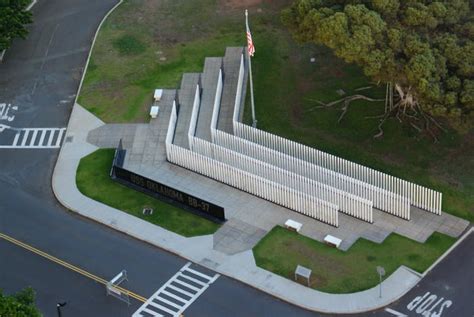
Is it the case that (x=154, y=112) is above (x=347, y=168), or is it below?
above

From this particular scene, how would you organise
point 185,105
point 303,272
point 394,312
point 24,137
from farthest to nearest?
1. point 185,105
2. point 24,137
3. point 303,272
4. point 394,312

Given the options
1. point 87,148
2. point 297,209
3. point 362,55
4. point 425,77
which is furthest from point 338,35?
point 87,148

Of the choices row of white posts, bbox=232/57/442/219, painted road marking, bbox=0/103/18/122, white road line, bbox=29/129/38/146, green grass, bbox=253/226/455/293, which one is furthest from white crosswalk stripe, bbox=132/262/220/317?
painted road marking, bbox=0/103/18/122

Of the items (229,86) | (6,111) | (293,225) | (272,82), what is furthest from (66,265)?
(272,82)

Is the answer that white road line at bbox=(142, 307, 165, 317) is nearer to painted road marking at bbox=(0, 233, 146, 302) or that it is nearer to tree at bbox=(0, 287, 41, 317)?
painted road marking at bbox=(0, 233, 146, 302)

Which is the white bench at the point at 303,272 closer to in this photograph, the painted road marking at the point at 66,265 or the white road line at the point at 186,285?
the white road line at the point at 186,285

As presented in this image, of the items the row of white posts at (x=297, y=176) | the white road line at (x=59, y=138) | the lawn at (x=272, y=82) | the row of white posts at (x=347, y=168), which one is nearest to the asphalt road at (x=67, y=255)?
the white road line at (x=59, y=138)

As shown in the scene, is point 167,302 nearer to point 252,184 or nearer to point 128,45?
point 252,184
